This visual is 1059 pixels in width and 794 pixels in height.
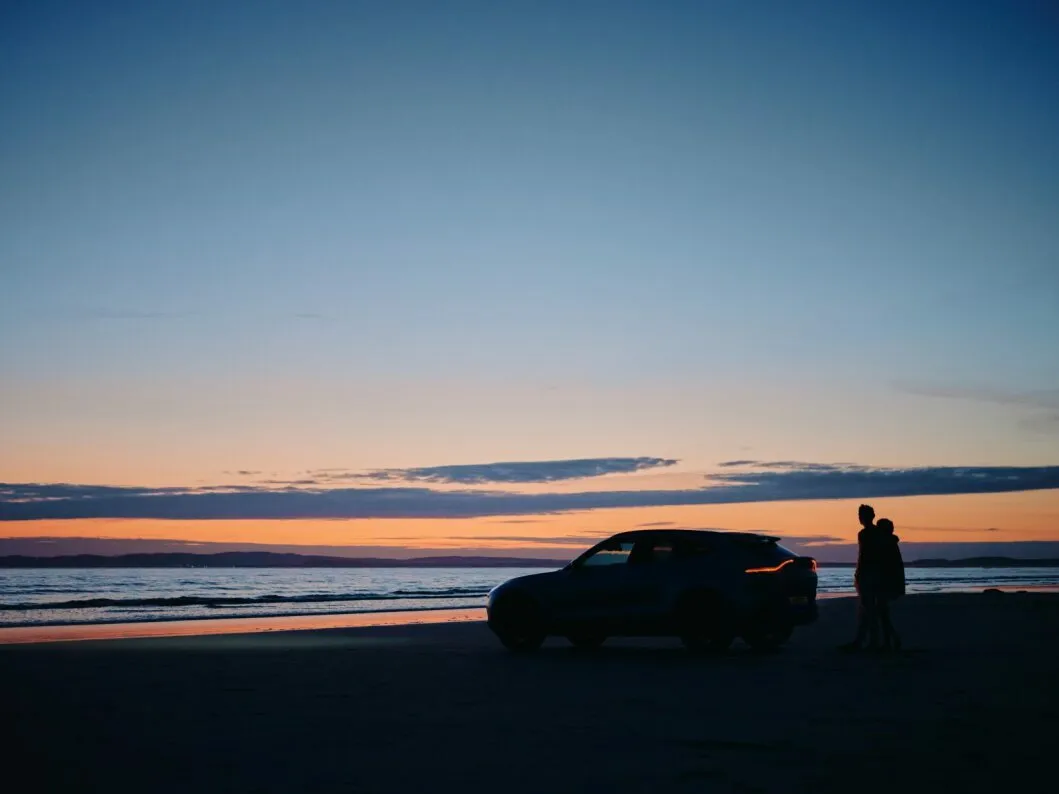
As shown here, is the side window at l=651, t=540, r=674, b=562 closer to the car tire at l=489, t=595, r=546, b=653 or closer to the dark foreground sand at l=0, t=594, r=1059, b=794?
the dark foreground sand at l=0, t=594, r=1059, b=794

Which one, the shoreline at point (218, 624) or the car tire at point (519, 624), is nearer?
the car tire at point (519, 624)

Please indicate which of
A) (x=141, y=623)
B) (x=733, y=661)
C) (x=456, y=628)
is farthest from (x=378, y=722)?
(x=141, y=623)

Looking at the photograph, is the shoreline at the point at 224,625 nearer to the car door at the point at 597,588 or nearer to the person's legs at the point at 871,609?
the car door at the point at 597,588

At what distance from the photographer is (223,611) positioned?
1328 inches

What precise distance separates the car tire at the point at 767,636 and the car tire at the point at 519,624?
2908 mm

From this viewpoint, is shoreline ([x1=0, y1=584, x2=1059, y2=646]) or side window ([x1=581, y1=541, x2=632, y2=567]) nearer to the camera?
side window ([x1=581, y1=541, x2=632, y2=567])

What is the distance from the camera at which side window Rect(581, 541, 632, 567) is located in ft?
54.0

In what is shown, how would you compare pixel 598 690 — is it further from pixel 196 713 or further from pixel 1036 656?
pixel 1036 656

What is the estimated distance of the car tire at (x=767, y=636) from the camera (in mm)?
15680

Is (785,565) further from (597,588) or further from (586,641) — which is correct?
(586,641)

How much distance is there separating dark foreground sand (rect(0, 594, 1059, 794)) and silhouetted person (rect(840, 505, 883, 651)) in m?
0.66

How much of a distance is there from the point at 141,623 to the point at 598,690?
59.7 ft

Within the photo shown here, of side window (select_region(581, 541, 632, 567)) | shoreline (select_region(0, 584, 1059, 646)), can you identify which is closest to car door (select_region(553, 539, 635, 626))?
side window (select_region(581, 541, 632, 567))

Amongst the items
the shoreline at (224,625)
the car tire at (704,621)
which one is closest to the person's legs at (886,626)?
the car tire at (704,621)
